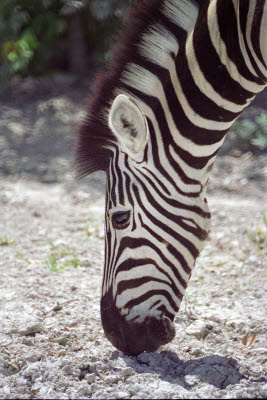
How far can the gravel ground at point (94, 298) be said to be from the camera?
7.27ft

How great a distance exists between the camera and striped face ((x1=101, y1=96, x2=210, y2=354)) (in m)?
2.32

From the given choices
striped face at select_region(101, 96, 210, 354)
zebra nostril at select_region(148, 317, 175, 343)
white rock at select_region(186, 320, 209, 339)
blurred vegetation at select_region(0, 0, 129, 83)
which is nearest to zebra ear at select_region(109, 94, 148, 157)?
striped face at select_region(101, 96, 210, 354)

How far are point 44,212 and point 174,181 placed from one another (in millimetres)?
3311

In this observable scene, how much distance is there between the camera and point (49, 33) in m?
8.14

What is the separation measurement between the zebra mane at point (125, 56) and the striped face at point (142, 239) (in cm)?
11

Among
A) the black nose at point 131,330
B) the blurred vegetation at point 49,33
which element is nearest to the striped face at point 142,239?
the black nose at point 131,330

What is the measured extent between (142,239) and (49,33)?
6.59 metres

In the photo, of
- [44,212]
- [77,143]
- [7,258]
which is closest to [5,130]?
[44,212]

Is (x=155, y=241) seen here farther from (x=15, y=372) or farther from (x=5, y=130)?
(x=5, y=130)

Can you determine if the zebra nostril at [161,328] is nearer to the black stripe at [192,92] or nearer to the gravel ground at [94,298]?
the gravel ground at [94,298]

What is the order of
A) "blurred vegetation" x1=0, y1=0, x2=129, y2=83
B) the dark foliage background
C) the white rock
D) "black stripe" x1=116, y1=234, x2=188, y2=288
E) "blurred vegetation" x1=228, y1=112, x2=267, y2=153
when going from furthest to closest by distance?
"blurred vegetation" x1=0, y1=0, x2=129, y2=83, the dark foliage background, "blurred vegetation" x1=228, y1=112, x2=267, y2=153, the white rock, "black stripe" x1=116, y1=234, x2=188, y2=288

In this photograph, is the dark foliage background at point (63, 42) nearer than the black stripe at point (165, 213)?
No

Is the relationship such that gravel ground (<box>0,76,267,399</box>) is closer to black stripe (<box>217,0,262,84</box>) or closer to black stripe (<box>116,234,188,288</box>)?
black stripe (<box>116,234,188,288</box>)

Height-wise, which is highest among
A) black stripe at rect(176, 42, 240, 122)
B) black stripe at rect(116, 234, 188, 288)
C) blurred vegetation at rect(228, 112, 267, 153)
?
blurred vegetation at rect(228, 112, 267, 153)
